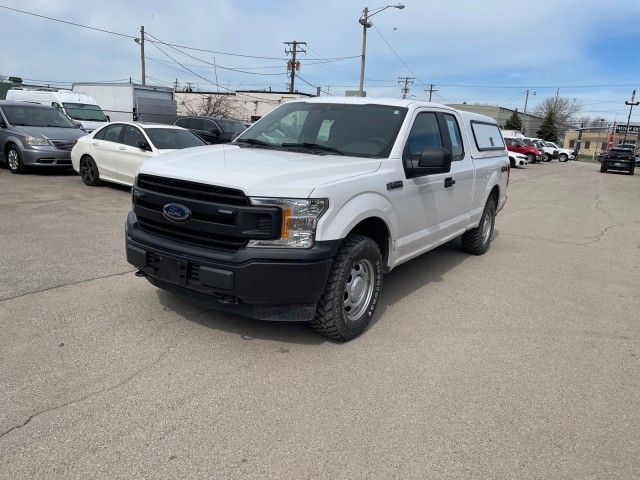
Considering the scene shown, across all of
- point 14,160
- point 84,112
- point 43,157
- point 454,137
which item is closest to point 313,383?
point 454,137

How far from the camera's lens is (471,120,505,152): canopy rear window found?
22.0ft

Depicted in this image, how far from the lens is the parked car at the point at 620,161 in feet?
115

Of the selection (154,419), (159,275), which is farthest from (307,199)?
(154,419)

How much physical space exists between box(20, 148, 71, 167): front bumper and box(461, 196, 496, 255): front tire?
32.4 ft

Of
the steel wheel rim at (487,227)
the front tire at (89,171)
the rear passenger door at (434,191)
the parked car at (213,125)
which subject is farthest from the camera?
the parked car at (213,125)

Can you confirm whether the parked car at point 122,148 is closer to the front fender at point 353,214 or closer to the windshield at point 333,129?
the windshield at point 333,129

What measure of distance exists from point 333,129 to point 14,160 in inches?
421

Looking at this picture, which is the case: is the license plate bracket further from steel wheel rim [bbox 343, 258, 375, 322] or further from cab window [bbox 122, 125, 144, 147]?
cab window [bbox 122, 125, 144, 147]

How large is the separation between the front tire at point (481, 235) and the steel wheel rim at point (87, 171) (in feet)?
27.2

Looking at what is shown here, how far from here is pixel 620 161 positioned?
3516 centimetres

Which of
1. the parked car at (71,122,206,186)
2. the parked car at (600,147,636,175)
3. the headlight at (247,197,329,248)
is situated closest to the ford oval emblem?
the headlight at (247,197,329,248)

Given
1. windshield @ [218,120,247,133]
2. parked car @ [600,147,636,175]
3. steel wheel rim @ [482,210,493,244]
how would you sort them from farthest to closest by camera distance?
parked car @ [600,147,636,175], windshield @ [218,120,247,133], steel wheel rim @ [482,210,493,244]

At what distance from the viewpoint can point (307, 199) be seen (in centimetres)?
350

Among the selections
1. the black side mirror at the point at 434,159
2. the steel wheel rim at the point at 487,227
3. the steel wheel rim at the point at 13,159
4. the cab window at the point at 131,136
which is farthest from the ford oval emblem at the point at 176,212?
the steel wheel rim at the point at 13,159
